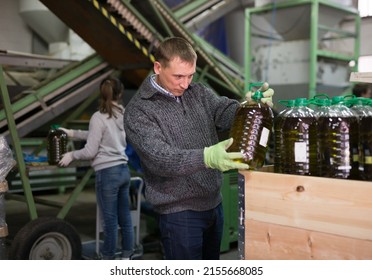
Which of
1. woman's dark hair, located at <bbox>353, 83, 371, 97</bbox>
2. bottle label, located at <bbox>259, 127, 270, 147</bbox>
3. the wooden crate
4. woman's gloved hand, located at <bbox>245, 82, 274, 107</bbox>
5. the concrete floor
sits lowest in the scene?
the concrete floor

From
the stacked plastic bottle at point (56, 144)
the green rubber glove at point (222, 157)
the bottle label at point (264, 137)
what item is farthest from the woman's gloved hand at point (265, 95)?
the stacked plastic bottle at point (56, 144)

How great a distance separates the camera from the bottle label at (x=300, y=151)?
6.04ft

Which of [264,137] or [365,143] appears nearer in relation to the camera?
[365,143]

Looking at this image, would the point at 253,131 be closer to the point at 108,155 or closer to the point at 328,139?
the point at 328,139

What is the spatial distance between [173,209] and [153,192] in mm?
130

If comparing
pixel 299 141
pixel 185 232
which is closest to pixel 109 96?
pixel 185 232

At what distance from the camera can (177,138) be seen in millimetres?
2275

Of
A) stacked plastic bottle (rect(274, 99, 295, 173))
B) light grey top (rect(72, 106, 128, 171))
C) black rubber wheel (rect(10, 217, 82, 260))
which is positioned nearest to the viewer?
stacked plastic bottle (rect(274, 99, 295, 173))

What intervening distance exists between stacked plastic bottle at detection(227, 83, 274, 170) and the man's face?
303 mm

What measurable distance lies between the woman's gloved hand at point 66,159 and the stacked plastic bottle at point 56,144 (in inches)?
9.6

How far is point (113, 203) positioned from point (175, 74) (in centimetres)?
229

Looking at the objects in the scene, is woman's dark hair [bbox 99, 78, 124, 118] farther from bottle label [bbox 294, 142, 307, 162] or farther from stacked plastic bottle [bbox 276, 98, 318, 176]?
bottle label [bbox 294, 142, 307, 162]

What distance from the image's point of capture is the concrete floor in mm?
4895

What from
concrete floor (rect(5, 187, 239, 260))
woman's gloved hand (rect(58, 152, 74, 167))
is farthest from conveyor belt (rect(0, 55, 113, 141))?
concrete floor (rect(5, 187, 239, 260))
